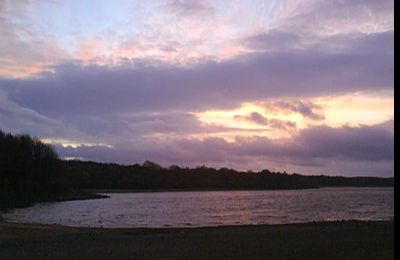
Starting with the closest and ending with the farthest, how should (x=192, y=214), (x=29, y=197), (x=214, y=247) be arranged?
(x=214, y=247), (x=192, y=214), (x=29, y=197)

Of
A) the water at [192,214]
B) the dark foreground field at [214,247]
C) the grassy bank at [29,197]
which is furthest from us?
the grassy bank at [29,197]

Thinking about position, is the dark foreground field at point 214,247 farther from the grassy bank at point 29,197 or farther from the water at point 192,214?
the grassy bank at point 29,197

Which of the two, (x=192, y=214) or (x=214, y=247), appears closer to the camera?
(x=214, y=247)

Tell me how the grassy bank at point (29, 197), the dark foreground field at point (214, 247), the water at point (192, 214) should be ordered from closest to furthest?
1. the dark foreground field at point (214, 247)
2. the water at point (192, 214)
3. the grassy bank at point (29, 197)

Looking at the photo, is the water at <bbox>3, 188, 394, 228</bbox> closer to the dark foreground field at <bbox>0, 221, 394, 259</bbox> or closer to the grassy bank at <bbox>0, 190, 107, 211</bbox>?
the grassy bank at <bbox>0, 190, 107, 211</bbox>

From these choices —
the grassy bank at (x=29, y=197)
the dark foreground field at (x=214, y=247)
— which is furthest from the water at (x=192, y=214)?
the dark foreground field at (x=214, y=247)

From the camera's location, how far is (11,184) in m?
114

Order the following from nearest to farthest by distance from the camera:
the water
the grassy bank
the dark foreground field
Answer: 1. the dark foreground field
2. the water
3. the grassy bank

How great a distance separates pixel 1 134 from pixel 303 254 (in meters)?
108

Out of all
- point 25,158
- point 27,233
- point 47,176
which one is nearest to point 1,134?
point 25,158

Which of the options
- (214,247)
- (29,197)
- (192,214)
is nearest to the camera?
(214,247)

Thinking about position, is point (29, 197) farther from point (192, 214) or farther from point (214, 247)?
point (214, 247)

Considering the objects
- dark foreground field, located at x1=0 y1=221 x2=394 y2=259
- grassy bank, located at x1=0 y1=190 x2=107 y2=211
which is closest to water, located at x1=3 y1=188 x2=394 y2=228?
grassy bank, located at x1=0 y1=190 x2=107 y2=211

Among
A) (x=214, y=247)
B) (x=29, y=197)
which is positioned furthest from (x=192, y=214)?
(x=29, y=197)
